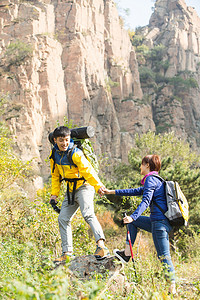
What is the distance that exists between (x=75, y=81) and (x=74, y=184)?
25662 mm

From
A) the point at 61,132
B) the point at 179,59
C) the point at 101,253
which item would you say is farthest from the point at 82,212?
the point at 179,59

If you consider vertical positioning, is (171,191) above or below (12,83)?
below

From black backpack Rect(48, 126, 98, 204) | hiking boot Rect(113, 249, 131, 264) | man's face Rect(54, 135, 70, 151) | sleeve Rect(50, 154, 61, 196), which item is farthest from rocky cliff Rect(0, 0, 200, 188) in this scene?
hiking boot Rect(113, 249, 131, 264)

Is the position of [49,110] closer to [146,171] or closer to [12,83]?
[12,83]

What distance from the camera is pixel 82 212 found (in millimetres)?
4035

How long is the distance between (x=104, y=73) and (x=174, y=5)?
101ft

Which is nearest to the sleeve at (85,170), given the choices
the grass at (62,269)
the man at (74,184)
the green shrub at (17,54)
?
the man at (74,184)

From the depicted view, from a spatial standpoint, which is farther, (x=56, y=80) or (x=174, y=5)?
(x=174, y=5)

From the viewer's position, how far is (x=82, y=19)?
3153 centimetres

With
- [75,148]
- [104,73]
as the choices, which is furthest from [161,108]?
[75,148]

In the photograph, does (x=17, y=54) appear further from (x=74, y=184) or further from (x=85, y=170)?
(x=85, y=170)

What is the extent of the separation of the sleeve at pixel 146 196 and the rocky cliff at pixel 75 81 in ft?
61.4

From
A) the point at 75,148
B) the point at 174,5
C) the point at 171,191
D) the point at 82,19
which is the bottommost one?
the point at 171,191

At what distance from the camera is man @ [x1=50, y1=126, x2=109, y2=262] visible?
3936mm
